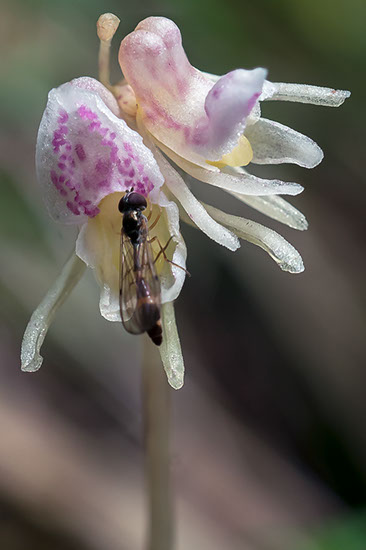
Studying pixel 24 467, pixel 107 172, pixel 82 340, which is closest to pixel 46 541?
pixel 24 467

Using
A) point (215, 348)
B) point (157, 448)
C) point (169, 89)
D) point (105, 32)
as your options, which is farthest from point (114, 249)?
point (215, 348)

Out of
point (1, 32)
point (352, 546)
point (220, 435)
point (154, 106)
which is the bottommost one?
point (220, 435)

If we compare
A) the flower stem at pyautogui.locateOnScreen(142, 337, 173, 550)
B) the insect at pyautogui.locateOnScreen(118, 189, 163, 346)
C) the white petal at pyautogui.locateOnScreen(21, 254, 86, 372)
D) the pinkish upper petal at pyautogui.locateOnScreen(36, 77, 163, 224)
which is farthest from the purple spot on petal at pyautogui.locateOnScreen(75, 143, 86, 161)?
the flower stem at pyautogui.locateOnScreen(142, 337, 173, 550)

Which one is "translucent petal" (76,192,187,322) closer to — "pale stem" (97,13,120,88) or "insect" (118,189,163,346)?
"insect" (118,189,163,346)

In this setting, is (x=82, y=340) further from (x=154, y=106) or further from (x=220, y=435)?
(x=154, y=106)

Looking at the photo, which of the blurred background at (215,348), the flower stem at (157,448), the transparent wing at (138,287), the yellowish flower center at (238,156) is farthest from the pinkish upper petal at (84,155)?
the blurred background at (215,348)

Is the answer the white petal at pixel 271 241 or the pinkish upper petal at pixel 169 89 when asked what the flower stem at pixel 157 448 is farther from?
the pinkish upper petal at pixel 169 89

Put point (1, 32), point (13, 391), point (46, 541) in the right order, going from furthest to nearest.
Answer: point (1, 32) → point (13, 391) → point (46, 541)

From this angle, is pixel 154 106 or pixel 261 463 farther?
pixel 261 463
